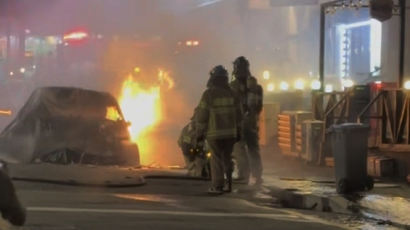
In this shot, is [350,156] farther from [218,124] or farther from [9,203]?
[9,203]

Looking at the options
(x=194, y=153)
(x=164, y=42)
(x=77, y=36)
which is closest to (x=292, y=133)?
(x=194, y=153)

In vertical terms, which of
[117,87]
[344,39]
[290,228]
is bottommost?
[290,228]

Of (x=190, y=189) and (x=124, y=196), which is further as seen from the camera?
(x=190, y=189)

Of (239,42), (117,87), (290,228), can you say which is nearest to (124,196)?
(290,228)

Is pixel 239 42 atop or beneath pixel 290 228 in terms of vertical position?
atop

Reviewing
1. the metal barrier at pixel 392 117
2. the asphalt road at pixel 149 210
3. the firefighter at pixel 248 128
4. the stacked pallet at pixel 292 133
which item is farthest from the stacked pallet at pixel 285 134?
the asphalt road at pixel 149 210

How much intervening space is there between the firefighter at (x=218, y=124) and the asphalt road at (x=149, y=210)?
0.31 m

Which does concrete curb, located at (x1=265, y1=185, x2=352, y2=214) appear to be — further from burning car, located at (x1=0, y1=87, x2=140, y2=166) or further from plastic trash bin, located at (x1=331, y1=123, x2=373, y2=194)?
burning car, located at (x1=0, y1=87, x2=140, y2=166)

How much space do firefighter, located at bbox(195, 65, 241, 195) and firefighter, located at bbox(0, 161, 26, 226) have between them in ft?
13.7

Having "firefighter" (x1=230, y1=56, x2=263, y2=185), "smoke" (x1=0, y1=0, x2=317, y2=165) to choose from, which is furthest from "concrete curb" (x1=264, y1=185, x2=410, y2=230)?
"smoke" (x1=0, y1=0, x2=317, y2=165)

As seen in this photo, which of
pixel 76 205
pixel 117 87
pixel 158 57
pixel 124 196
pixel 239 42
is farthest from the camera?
pixel 239 42

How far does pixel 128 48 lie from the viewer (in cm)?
2481

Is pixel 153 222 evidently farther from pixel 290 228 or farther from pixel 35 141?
pixel 35 141

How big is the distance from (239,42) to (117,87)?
29.4 feet
